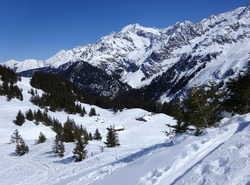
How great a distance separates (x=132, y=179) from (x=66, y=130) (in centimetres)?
4895

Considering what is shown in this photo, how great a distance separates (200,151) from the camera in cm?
1099

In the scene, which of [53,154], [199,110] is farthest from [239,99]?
[53,154]

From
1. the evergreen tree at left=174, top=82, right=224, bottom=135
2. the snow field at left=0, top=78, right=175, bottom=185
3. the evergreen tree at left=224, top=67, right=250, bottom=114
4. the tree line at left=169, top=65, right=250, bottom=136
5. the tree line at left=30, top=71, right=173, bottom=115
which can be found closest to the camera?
the evergreen tree at left=174, top=82, right=224, bottom=135

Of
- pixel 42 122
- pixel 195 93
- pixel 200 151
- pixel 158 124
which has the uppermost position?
pixel 195 93

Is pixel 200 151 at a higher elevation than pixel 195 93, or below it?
below

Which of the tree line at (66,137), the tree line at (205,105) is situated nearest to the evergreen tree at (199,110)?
the tree line at (205,105)

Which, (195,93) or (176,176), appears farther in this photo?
(195,93)

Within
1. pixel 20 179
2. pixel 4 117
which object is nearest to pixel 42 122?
pixel 4 117

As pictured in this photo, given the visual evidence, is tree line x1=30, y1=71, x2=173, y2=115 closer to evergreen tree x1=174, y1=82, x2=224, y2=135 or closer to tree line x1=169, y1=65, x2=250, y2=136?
tree line x1=169, y1=65, x2=250, y2=136

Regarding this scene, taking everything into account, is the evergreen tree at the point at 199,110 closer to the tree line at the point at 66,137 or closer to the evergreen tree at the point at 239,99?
the evergreen tree at the point at 239,99

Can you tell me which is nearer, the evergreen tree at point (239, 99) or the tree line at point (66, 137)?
the evergreen tree at point (239, 99)

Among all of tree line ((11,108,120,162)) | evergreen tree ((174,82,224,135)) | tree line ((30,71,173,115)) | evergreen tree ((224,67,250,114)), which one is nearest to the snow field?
tree line ((11,108,120,162))

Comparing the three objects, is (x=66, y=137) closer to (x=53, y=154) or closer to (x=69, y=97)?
(x=53, y=154)

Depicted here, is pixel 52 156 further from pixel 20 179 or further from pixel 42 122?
pixel 42 122
